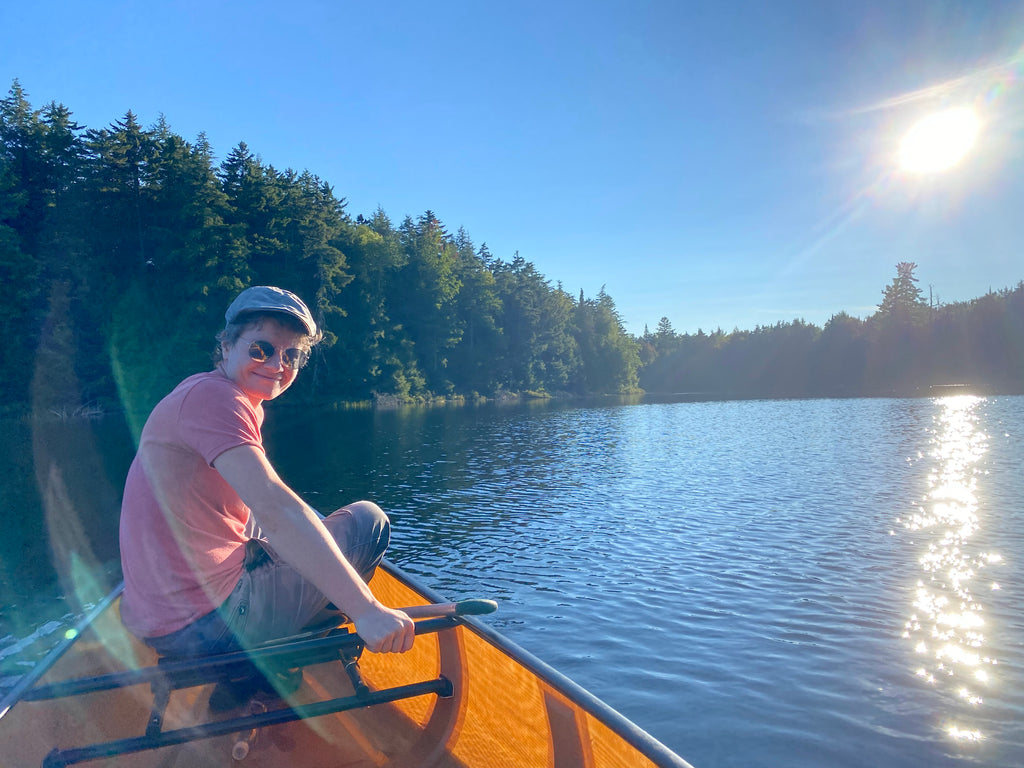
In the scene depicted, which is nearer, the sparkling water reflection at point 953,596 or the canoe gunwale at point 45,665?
the canoe gunwale at point 45,665

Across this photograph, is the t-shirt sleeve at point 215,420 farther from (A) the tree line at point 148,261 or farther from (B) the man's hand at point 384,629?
(A) the tree line at point 148,261

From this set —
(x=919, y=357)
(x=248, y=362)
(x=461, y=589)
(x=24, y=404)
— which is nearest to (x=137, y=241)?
(x=24, y=404)

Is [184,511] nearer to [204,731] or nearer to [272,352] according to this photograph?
[272,352]

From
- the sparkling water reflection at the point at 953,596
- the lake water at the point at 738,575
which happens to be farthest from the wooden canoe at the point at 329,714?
the sparkling water reflection at the point at 953,596

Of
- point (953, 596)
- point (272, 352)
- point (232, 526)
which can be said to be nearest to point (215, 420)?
point (272, 352)

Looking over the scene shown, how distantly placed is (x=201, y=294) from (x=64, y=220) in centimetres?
821

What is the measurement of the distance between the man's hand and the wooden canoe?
0.33 metres

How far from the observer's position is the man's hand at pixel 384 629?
1849 millimetres

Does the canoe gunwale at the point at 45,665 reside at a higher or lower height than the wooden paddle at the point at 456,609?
lower

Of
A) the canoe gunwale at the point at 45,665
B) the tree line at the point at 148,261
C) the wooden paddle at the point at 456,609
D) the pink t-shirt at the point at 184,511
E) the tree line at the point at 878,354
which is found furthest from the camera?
the tree line at the point at 878,354

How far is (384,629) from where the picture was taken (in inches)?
73.4

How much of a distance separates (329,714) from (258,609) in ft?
2.74

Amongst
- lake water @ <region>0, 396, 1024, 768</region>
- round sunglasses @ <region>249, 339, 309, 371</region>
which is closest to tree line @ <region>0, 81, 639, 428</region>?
lake water @ <region>0, 396, 1024, 768</region>

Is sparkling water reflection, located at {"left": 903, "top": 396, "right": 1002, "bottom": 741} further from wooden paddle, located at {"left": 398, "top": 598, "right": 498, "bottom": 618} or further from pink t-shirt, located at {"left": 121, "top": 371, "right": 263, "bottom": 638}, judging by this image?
pink t-shirt, located at {"left": 121, "top": 371, "right": 263, "bottom": 638}
